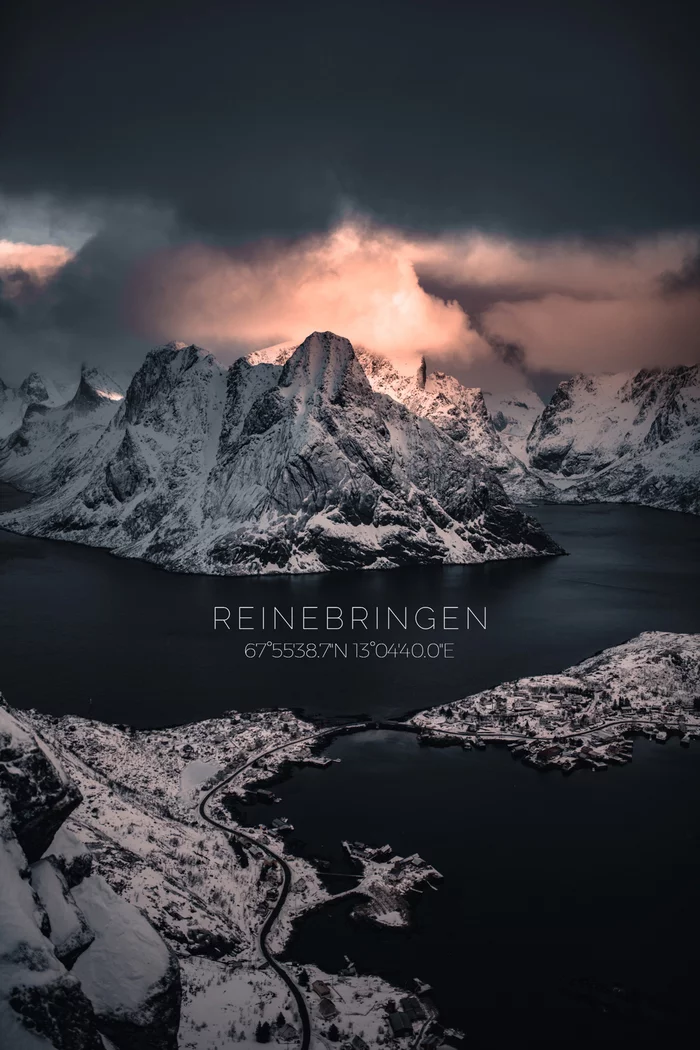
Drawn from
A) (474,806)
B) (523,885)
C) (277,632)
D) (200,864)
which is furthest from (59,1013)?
(277,632)

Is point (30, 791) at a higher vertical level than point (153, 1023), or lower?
higher

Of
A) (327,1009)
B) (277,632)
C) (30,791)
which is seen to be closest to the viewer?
(30,791)

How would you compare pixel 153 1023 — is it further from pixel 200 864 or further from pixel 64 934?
pixel 200 864

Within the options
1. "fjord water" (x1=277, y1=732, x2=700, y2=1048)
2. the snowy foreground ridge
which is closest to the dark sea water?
"fjord water" (x1=277, y1=732, x2=700, y2=1048)

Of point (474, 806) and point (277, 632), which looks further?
point (277, 632)

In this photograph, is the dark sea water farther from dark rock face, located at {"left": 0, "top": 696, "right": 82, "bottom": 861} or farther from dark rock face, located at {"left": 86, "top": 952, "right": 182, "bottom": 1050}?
dark rock face, located at {"left": 0, "top": 696, "right": 82, "bottom": 861}

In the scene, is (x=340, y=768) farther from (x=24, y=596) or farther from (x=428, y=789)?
(x=24, y=596)

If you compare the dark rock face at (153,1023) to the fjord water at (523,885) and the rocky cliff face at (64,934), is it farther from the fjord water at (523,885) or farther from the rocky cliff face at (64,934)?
the fjord water at (523,885)
